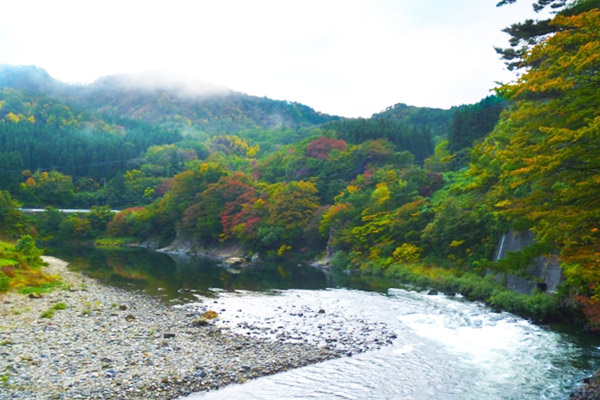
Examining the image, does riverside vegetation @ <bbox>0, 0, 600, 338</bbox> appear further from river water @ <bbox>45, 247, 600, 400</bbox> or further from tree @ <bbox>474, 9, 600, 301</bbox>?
river water @ <bbox>45, 247, 600, 400</bbox>

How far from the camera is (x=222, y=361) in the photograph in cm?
1477

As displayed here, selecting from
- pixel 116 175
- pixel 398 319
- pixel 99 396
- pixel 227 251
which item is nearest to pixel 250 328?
pixel 398 319

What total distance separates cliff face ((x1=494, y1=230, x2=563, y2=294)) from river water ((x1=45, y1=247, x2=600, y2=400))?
279cm

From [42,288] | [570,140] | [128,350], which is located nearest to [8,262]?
[42,288]

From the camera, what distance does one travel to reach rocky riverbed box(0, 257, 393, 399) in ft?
39.7

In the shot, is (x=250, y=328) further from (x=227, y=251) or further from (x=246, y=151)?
(x=246, y=151)

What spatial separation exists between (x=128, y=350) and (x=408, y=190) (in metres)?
41.1

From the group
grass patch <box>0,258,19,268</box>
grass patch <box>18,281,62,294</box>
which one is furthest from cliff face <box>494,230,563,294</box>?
grass patch <box>0,258,19,268</box>

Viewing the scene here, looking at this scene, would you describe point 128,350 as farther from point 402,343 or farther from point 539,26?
point 539,26

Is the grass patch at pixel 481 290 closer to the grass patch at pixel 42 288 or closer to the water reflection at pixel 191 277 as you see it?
the water reflection at pixel 191 277

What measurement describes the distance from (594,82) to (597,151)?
2318 millimetres

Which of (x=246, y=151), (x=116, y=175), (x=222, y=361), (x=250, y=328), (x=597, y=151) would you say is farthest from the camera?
(x=246, y=151)

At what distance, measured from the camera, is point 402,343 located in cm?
1802

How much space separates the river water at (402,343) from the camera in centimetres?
1305
